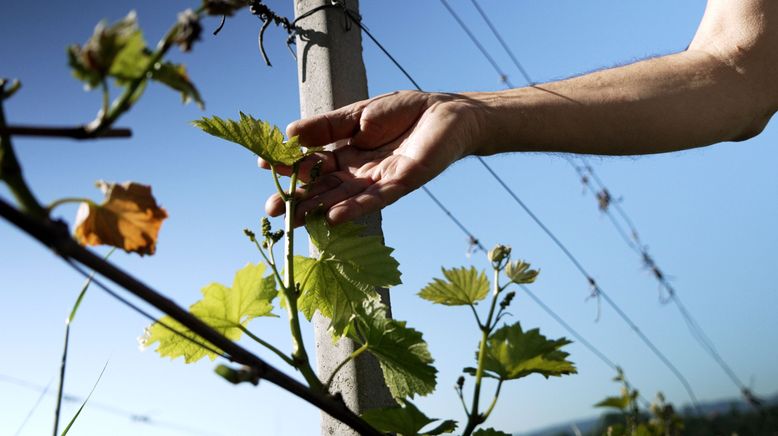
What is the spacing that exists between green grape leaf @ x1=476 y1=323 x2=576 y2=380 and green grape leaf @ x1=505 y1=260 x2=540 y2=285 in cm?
5

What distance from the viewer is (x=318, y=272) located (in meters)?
0.82

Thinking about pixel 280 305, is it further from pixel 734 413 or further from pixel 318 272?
pixel 734 413

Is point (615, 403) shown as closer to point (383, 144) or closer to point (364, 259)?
point (383, 144)

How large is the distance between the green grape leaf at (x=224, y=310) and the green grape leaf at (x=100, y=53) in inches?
16.3

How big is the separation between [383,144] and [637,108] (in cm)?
70

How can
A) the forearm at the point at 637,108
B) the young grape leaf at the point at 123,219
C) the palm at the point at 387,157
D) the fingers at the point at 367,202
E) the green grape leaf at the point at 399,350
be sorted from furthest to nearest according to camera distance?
the forearm at the point at 637,108 → the palm at the point at 387,157 → the fingers at the point at 367,202 → the green grape leaf at the point at 399,350 → the young grape leaf at the point at 123,219

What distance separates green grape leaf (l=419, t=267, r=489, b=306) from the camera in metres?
0.76

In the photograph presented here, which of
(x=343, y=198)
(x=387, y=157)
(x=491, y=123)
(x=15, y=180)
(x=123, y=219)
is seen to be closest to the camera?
(x=15, y=180)

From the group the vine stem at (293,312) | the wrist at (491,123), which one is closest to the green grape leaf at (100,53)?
the vine stem at (293,312)

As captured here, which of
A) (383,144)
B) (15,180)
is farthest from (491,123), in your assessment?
(15,180)

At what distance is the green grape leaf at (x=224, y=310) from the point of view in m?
0.70

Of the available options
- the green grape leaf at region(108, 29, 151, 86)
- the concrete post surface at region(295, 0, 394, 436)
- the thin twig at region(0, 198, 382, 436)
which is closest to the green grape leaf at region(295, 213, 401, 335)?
the concrete post surface at region(295, 0, 394, 436)

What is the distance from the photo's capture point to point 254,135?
34.3 inches

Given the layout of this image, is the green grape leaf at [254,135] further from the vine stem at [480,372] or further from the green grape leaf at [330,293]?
the vine stem at [480,372]
